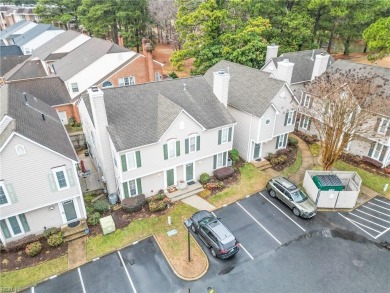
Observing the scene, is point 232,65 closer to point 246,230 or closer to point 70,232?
point 246,230

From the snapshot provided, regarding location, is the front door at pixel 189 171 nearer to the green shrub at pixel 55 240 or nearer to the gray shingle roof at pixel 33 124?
the gray shingle roof at pixel 33 124

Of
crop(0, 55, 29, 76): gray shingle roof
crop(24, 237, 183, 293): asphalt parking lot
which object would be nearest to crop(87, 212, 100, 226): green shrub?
crop(24, 237, 183, 293): asphalt parking lot

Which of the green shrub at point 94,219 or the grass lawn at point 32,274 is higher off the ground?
the green shrub at point 94,219

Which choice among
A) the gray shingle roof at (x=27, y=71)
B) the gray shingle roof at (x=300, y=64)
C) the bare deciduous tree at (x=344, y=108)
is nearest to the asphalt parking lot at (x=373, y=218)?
the bare deciduous tree at (x=344, y=108)

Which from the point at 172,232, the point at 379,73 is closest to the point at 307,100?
the point at 379,73

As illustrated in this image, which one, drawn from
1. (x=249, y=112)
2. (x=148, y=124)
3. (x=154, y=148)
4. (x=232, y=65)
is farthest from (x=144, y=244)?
(x=232, y=65)

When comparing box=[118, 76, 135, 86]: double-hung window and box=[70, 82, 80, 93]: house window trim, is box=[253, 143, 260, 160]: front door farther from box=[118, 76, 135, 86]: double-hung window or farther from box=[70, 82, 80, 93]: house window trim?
box=[70, 82, 80, 93]: house window trim
